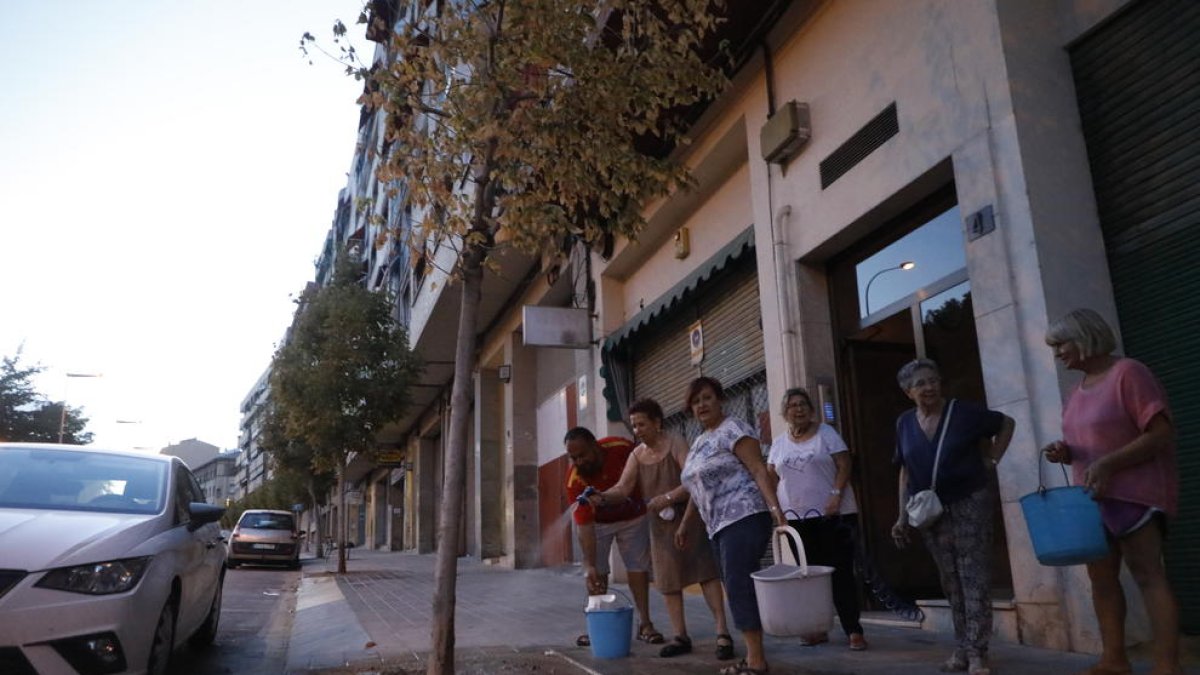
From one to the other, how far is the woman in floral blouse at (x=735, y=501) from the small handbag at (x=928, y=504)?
0.69 metres

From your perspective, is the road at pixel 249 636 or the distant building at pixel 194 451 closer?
the road at pixel 249 636

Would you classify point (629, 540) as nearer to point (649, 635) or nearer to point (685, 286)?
point (649, 635)

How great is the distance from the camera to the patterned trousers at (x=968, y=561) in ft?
14.4

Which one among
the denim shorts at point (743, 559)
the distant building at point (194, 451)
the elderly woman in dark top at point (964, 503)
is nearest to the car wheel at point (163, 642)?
the denim shorts at point (743, 559)

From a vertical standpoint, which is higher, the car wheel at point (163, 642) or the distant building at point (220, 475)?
the distant building at point (220, 475)

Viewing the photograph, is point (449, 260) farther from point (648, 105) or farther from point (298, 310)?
point (648, 105)

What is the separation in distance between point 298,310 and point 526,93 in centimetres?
1662

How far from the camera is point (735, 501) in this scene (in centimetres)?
476

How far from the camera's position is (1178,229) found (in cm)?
481

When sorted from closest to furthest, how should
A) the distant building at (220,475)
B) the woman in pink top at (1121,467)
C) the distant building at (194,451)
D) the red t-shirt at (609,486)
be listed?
the woman in pink top at (1121,467) < the red t-shirt at (609,486) < the distant building at (220,475) < the distant building at (194,451)

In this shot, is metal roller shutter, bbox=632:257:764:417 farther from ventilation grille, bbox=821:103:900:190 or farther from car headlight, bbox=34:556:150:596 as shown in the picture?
car headlight, bbox=34:556:150:596

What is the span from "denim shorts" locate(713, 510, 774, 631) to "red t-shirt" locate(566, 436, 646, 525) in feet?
3.61

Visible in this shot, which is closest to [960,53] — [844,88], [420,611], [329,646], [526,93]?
[844,88]

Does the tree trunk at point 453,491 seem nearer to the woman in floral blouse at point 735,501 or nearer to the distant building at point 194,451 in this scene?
the woman in floral blouse at point 735,501
